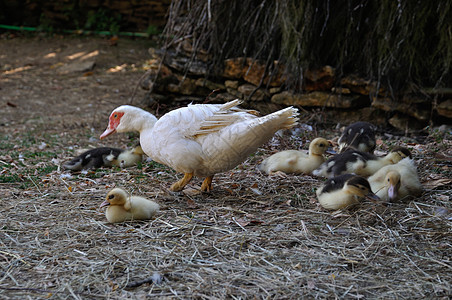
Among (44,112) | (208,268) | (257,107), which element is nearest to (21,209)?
(208,268)

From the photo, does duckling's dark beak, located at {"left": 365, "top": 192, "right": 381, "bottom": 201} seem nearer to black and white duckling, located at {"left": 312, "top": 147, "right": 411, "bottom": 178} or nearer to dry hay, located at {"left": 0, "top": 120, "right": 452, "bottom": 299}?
dry hay, located at {"left": 0, "top": 120, "right": 452, "bottom": 299}

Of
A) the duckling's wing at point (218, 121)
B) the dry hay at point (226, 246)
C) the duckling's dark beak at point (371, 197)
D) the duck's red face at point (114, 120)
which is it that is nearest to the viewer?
the dry hay at point (226, 246)

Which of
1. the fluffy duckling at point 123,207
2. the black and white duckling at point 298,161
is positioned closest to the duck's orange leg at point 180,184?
the fluffy duckling at point 123,207

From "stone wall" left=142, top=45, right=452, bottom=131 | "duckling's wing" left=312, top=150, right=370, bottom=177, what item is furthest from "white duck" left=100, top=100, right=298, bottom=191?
"stone wall" left=142, top=45, right=452, bottom=131

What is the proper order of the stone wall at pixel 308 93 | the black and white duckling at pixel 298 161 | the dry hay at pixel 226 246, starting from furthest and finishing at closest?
the stone wall at pixel 308 93, the black and white duckling at pixel 298 161, the dry hay at pixel 226 246

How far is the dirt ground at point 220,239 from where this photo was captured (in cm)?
259

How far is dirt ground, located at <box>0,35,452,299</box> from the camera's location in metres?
2.59

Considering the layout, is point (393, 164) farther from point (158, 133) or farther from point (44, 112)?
point (44, 112)

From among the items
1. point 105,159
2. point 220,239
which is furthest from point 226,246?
point 105,159

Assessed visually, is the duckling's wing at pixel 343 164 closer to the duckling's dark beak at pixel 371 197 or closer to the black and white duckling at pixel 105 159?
the duckling's dark beak at pixel 371 197

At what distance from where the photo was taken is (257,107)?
23.4ft

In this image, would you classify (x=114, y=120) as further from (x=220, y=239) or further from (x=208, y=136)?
(x=220, y=239)

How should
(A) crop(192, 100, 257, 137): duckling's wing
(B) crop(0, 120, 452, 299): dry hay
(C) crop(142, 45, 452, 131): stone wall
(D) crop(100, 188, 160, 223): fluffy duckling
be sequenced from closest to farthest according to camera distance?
(B) crop(0, 120, 452, 299): dry hay < (D) crop(100, 188, 160, 223): fluffy duckling < (A) crop(192, 100, 257, 137): duckling's wing < (C) crop(142, 45, 452, 131): stone wall

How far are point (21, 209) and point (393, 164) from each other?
301 centimetres
